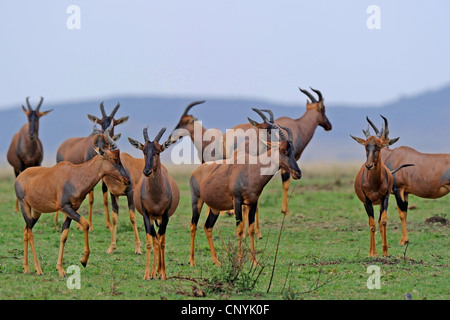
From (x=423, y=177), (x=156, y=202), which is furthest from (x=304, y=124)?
(x=156, y=202)

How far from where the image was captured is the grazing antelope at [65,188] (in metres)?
10.9

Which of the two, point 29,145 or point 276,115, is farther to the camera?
point 276,115

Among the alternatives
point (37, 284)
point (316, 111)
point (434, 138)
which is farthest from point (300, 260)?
point (434, 138)

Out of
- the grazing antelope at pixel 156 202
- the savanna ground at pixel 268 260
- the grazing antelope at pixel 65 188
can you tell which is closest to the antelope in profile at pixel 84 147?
the savanna ground at pixel 268 260

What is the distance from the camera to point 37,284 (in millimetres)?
10195

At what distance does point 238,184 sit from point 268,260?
144 centimetres

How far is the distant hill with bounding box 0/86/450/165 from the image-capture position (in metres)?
127

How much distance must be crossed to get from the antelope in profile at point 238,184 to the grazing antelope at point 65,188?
5.52 ft

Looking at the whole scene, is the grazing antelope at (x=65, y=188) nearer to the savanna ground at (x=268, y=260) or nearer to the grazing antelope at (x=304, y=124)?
the savanna ground at (x=268, y=260)

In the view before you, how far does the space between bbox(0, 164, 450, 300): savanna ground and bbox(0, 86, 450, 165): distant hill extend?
333ft

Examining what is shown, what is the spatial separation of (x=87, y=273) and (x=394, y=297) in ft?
14.1

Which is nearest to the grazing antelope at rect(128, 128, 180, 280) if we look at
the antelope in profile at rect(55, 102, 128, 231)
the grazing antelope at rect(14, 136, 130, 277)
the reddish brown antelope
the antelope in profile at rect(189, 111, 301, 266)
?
the grazing antelope at rect(14, 136, 130, 277)

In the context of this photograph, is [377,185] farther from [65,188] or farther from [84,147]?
[84,147]

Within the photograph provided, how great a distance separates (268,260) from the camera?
1265 cm
